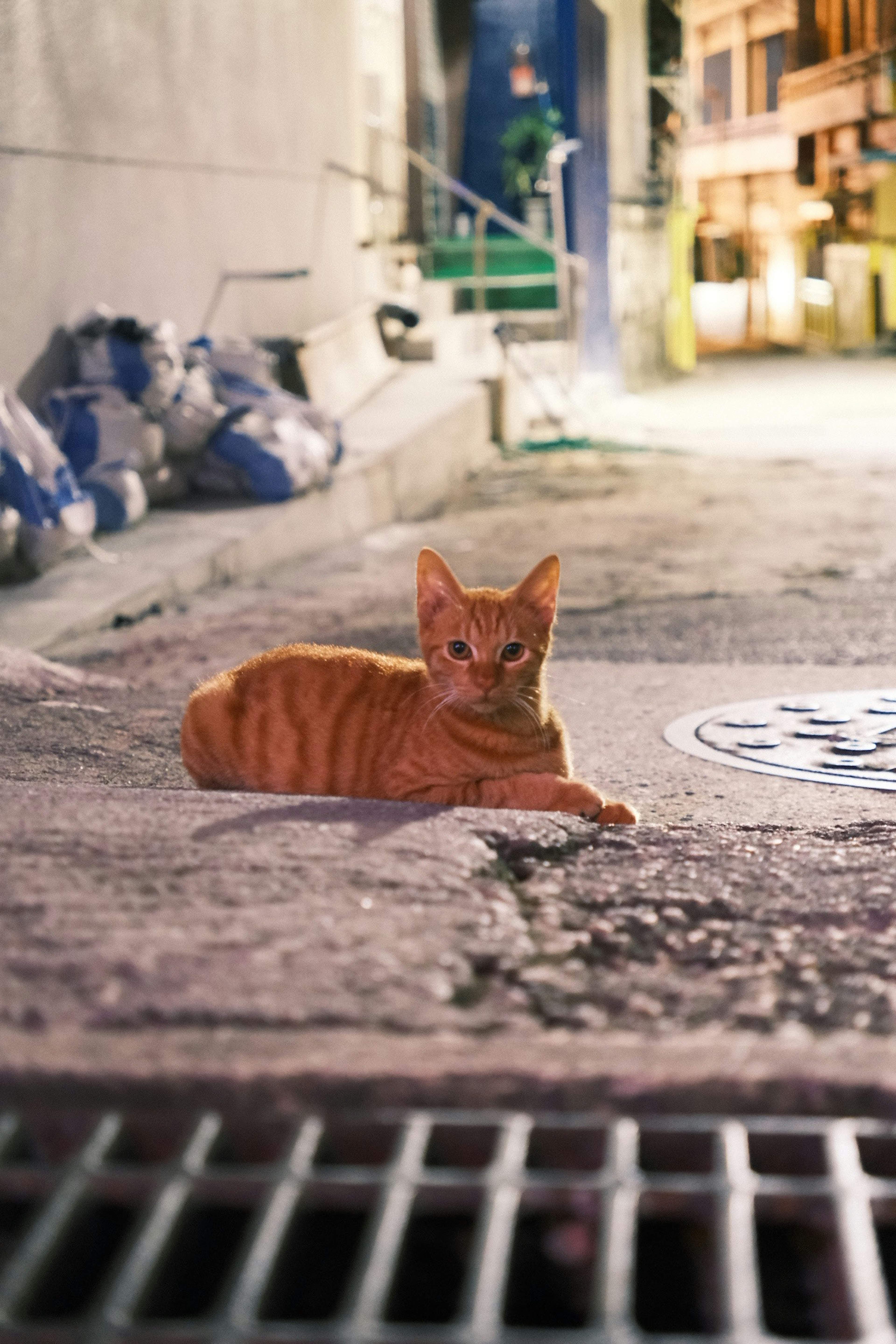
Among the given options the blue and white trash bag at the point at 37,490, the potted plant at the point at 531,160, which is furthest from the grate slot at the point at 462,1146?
the potted plant at the point at 531,160

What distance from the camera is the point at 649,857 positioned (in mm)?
2564

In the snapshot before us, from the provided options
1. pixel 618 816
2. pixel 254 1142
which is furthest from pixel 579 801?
pixel 254 1142

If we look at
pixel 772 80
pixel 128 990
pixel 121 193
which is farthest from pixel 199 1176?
pixel 772 80

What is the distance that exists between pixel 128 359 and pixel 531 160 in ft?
51.3

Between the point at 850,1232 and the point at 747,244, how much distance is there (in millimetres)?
A: 42583

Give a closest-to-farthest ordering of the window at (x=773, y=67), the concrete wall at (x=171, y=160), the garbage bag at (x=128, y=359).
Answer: the concrete wall at (x=171, y=160), the garbage bag at (x=128, y=359), the window at (x=773, y=67)

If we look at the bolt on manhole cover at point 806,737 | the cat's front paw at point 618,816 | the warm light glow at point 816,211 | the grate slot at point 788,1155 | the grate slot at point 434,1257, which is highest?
the warm light glow at point 816,211

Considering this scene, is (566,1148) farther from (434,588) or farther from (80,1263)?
(434,588)

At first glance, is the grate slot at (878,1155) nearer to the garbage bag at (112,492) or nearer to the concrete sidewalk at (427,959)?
the concrete sidewalk at (427,959)

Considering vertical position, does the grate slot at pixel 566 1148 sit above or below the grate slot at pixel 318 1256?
above

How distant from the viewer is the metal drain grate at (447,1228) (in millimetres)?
1419

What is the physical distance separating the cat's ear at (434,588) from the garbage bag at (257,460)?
15.7 feet

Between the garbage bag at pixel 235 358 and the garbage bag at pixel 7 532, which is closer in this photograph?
the garbage bag at pixel 7 532

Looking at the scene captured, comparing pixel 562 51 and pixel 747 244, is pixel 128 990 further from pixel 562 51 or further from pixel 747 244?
pixel 747 244
